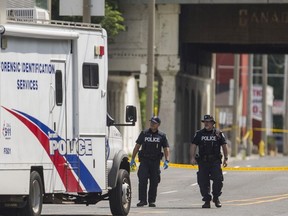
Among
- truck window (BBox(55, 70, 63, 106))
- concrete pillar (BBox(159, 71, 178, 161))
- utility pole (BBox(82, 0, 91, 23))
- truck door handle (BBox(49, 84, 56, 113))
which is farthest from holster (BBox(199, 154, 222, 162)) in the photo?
concrete pillar (BBox(159, 71, 178, 161))

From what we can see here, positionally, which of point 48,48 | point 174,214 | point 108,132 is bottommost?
point 174,214

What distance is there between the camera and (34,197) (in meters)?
17.2

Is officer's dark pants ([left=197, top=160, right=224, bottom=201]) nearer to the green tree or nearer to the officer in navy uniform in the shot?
the officer in navy uniform

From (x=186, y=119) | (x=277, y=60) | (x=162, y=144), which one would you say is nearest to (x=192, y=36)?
(x=186, y=119)

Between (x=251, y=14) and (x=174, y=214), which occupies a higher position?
(x=251, y=14)

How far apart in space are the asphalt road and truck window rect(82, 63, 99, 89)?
9.47ft

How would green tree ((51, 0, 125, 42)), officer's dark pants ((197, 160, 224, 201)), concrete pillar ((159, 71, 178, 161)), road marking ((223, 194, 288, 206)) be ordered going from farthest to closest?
1. concrete pillar ((159, 71, 178, 161))
2. green tree ((51, 0, 125, 42))
3. road marking ((223, 194, 288, 206))
4. officer's dark pants ((197, 160, 224, 201))

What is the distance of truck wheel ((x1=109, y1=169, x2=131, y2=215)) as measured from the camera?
1920 cm

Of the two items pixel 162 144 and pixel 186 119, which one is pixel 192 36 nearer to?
pixel 186 119

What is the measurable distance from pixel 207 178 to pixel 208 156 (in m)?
0.46

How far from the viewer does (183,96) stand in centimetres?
4859

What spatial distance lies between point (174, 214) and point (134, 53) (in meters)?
25.4

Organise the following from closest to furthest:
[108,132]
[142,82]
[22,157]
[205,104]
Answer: [22,157], [108,132], [142,82], [205,104]

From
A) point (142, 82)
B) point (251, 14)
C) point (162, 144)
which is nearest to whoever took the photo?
point (162, 144)
